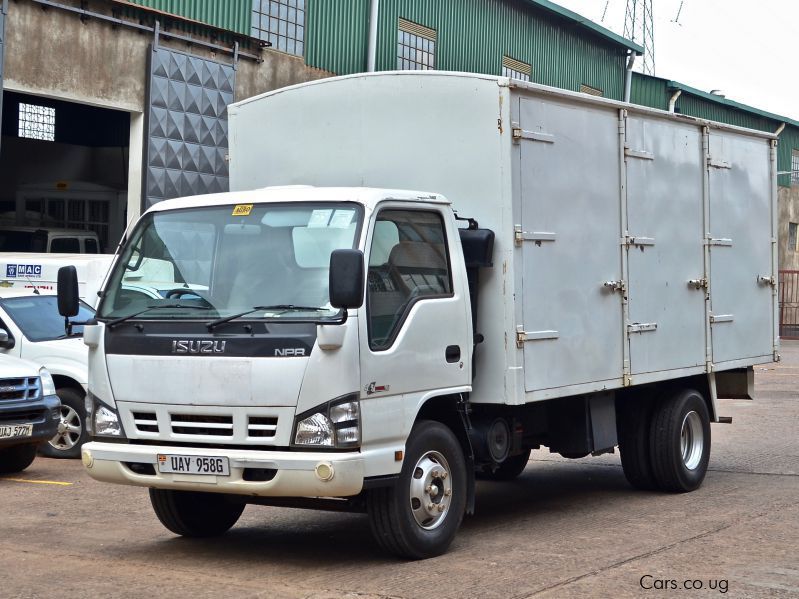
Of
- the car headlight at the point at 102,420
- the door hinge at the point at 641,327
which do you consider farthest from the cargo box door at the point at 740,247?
the car headlight at the point at 102,420

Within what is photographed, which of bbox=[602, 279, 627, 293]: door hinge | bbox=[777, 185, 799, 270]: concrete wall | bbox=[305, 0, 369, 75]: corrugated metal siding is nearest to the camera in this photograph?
bbox=[602, 279, 627, 293]: door hinge

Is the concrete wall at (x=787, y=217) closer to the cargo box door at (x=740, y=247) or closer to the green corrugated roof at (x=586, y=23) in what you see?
the green corrugated roof at (x=586, y=23)

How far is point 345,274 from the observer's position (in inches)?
280

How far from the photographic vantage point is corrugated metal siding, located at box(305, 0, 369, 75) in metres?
24.3

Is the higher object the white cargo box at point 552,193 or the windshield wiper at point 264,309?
the white cargo box at point 552,193

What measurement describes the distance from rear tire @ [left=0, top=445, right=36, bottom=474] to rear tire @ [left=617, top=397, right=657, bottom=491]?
5.82 meters

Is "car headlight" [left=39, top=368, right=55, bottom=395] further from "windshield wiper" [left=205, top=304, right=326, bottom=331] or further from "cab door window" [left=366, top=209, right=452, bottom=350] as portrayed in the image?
"cab door window" [left=366, top=209, right=452, bottom=350]

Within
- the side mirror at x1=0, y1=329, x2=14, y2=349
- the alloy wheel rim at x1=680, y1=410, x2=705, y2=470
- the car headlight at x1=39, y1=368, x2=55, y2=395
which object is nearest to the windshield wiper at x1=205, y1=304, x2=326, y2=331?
the alloy wheel rim at x1=680, y1=410, x2=705, y2=470

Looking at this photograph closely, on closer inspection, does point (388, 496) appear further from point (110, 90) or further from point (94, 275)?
point (110, 90)

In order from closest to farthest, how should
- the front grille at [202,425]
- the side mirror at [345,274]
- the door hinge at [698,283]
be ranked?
1. the side mirror at [345,274]
2. the front grille at [202,425]
3. the door hinge at [698,283]

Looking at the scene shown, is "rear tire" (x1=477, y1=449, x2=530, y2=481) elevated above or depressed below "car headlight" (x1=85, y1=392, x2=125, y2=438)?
below

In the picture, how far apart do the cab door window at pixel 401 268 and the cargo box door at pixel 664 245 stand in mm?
2471

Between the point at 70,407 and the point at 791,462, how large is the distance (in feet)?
25.0

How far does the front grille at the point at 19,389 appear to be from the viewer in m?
12.0
